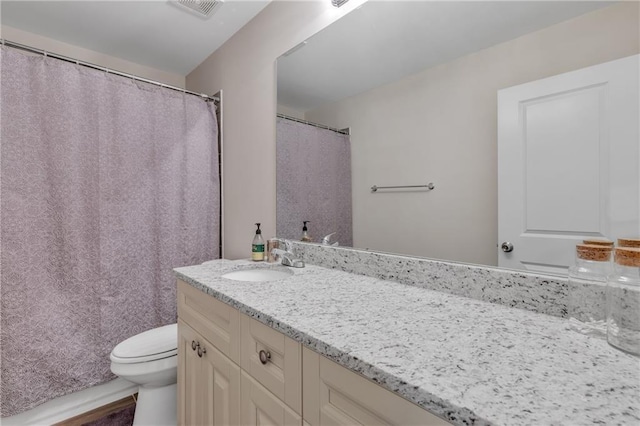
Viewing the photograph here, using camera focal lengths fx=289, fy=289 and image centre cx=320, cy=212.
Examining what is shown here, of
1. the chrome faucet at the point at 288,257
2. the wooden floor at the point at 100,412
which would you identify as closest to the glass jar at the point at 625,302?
the chrome faucet at the point at 288,257

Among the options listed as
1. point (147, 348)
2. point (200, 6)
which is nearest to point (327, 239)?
point (147, 348)

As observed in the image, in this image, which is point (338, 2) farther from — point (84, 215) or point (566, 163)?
point (84, 215)

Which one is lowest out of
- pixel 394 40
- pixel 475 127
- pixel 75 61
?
pixel 475 127

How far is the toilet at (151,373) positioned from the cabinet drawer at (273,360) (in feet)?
2.60

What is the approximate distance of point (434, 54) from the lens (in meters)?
1.02

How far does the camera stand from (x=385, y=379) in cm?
49

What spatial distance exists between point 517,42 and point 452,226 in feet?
1.86

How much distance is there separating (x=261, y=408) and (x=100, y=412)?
1573 mm

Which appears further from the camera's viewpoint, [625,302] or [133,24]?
[133,24]

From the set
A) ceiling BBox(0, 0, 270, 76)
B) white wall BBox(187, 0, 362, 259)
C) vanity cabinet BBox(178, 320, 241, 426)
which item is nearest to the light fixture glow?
white wall BBox(187, 0, 362, 259)

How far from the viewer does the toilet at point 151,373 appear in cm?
135

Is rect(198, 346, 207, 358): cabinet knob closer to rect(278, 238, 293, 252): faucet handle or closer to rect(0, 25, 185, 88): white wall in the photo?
rect(278, 238, 293, 252): faucet handle

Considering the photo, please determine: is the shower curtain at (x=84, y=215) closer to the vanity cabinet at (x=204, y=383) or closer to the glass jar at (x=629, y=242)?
the vanity cabinet at (x=204, y=383)

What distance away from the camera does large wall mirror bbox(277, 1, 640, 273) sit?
0.70 meters
